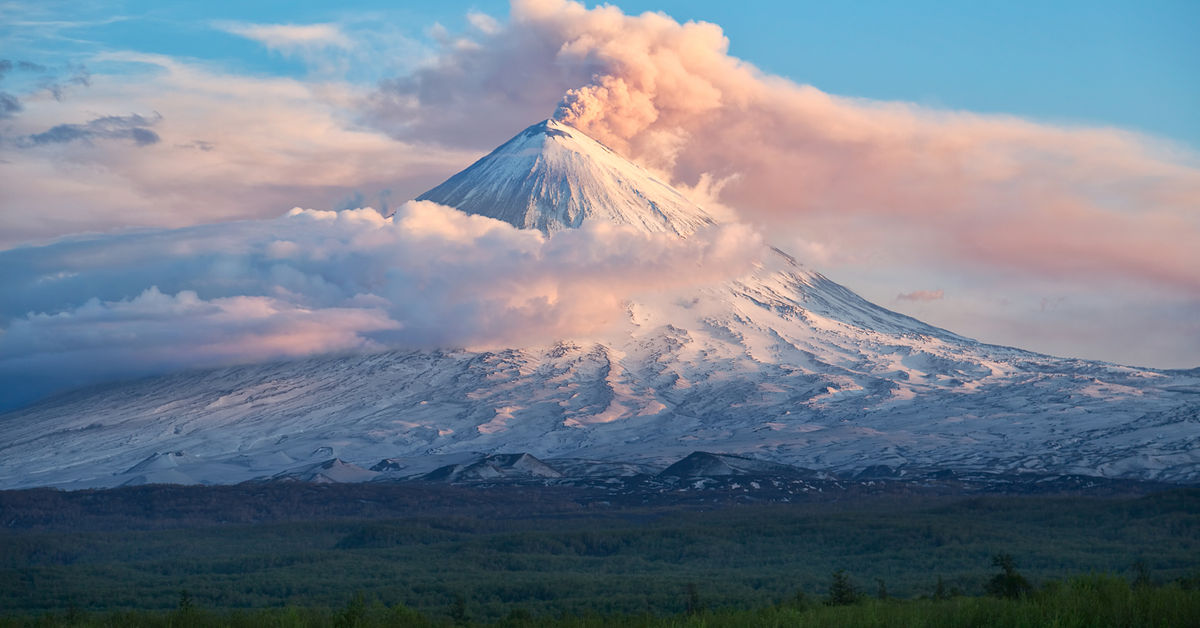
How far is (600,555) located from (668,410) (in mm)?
74488

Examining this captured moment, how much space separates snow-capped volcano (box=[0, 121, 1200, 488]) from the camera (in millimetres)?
146875

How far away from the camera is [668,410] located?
165625mm

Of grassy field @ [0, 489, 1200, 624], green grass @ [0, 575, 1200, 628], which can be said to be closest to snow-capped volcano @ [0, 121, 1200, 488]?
grassy field @ [0, 489, 1200, 624]

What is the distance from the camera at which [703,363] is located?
179375 millimetres

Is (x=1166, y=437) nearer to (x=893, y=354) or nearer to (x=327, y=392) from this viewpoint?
(x=893, y=354)

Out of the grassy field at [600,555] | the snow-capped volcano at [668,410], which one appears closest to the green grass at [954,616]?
the grassy field at [600,555]

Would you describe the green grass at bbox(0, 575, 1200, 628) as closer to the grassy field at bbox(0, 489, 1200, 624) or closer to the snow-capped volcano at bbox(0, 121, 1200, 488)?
the grassy field at bbox(0, 489, 1200, 624)

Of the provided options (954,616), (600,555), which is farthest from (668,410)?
(954,616)

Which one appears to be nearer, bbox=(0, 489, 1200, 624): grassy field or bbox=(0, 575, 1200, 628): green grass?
bbox=(0, 575, 1200, 628): green grass

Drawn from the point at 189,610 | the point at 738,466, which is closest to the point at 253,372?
the point at 738,466

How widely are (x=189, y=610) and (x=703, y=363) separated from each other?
152074 mm

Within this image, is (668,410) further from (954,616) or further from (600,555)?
(954,616)

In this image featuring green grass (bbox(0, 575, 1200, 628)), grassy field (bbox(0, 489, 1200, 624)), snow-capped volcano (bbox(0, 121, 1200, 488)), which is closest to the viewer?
green grass (bbox(0, 575, 1200, 628))

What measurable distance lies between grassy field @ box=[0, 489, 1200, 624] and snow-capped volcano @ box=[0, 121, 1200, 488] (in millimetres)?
32397
